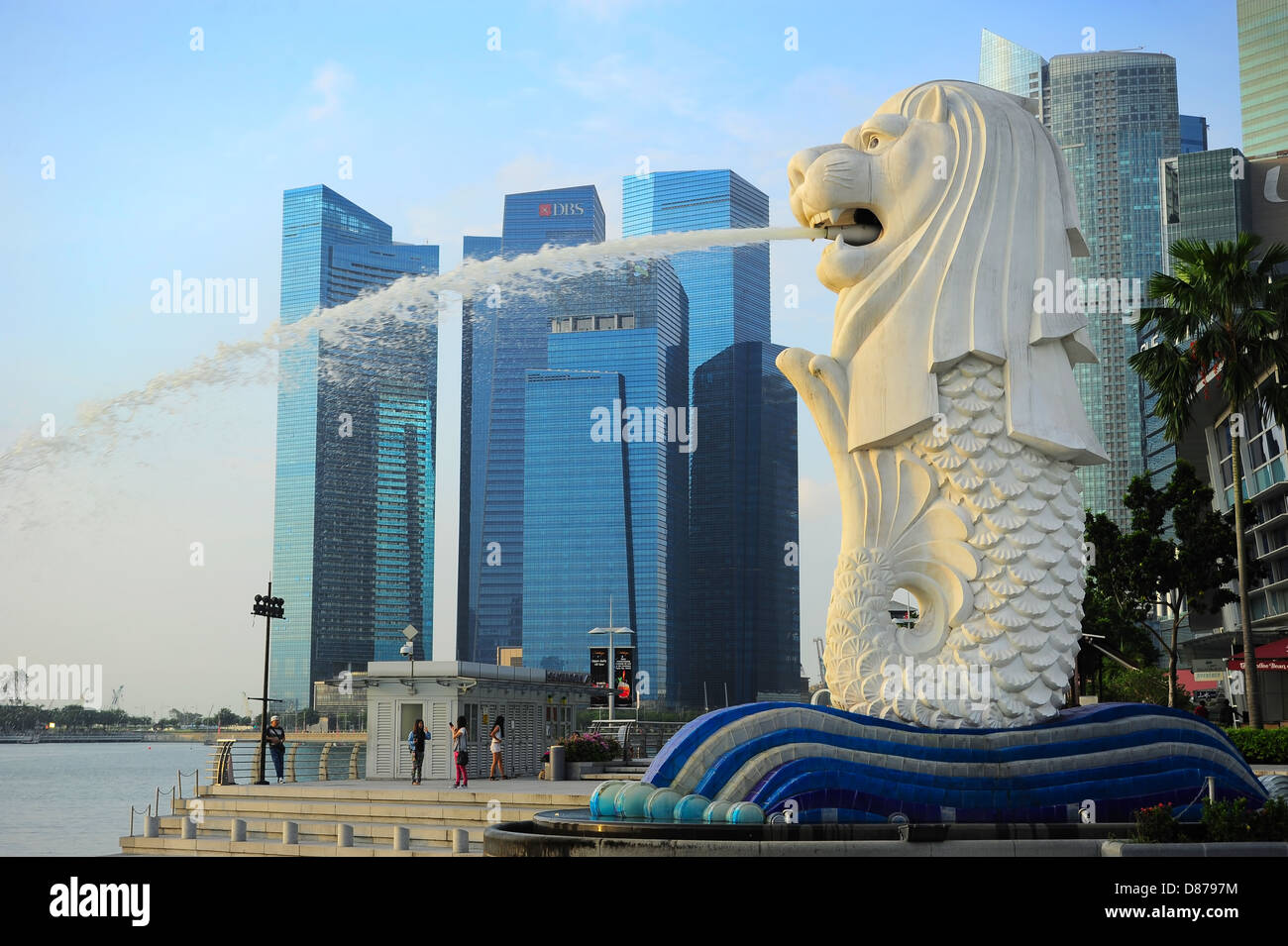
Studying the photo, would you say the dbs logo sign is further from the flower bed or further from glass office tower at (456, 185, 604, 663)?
the flower bed

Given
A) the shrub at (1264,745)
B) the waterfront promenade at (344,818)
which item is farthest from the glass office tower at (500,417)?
the waterfront promenade at (344,818)

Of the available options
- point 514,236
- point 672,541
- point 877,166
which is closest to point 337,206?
point 514,236

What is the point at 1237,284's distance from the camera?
27.2 meters

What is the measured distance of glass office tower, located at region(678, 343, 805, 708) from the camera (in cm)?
14100

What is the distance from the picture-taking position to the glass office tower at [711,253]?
122938 millimetres

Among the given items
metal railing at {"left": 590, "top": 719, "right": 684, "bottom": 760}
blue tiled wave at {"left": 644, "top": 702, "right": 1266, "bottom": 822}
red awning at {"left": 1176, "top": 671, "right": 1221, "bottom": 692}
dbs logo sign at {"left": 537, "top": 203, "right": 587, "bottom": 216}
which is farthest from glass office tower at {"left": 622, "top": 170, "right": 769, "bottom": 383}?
blue tiled wave at {"left": 644, "top": 702, "right": 1266, "bottom": 822}

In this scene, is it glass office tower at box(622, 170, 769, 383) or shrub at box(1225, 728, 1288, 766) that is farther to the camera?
glass office tower at box(622, 170, 769, 383)

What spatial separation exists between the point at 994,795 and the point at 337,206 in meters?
117

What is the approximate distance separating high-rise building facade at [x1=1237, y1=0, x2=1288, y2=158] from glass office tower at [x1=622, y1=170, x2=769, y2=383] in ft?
180

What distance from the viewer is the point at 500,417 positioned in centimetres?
13312

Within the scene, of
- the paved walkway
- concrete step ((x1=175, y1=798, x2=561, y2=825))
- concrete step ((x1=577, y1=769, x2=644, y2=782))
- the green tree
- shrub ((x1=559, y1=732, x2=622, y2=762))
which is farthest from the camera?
the green tree

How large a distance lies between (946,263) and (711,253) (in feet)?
453

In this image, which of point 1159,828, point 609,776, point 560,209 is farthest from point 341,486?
point 1159,828

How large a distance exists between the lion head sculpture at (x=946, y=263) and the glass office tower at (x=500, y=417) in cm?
10825
